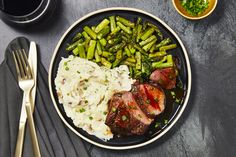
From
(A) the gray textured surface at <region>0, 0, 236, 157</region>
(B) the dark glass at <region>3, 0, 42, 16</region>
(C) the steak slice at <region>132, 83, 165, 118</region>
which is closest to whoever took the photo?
(B) the dark glass at <region>3, 0, 42, 16</region>

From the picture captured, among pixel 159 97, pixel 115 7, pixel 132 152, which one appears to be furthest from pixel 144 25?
pixel 132 152

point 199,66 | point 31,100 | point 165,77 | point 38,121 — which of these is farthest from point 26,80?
point 199,66

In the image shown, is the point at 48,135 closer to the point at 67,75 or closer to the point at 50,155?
the point at 50,155

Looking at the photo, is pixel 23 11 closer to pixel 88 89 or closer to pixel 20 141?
pixel 88 89

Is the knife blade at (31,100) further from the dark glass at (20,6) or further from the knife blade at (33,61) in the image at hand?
the dark glass at (20,6)

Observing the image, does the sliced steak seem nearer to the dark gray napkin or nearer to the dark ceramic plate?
the dark ceramic plate

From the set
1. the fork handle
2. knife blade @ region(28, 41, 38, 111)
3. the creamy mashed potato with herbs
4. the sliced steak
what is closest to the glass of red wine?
knife blade @ region(28, 41, 38, 111)
